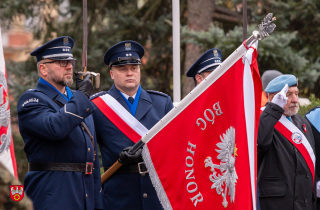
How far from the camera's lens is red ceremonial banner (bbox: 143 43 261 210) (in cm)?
372

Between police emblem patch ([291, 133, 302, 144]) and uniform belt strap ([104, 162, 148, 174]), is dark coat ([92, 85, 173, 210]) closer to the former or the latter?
uniform belt strap ([104, 162, 148, 174])

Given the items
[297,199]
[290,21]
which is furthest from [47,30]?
[297,199]

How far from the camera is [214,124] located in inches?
149

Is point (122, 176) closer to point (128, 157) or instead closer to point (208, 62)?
point (128, 157)

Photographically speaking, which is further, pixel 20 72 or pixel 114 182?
pixel 20 72

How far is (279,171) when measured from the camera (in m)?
4.36

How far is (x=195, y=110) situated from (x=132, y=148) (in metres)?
0.55

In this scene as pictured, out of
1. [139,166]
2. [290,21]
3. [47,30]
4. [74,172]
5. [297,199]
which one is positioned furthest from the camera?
[47,30]

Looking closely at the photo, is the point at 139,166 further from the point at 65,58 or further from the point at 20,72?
the point at 20,72

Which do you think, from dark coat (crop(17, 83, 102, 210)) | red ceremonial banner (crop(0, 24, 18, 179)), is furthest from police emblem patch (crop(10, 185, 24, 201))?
red ceremonial banner (crop(0, 24, 18, 179))

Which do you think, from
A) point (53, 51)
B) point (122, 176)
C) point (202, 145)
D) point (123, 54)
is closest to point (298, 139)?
point (202, 145)

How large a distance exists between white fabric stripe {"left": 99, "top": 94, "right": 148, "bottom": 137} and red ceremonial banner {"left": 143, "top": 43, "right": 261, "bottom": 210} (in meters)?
0.33

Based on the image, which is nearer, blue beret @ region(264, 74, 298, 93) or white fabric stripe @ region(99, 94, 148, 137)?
white fabric stripe @ region(99, 94, 148, 137)

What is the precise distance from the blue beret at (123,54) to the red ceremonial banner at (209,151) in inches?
31.3
